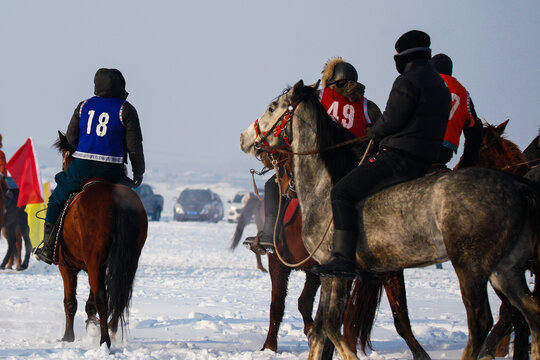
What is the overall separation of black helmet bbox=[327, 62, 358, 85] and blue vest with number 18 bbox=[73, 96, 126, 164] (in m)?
2.05

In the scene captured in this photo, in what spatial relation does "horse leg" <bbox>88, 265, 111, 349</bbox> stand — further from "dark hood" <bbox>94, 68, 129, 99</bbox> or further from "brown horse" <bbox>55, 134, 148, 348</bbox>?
"dark hood" <bbox>94, 68, 129, 99</bbox>

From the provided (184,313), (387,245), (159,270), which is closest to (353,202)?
(387,245)

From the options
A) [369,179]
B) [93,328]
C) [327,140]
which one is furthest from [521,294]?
[93,328]

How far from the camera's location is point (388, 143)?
206 inches

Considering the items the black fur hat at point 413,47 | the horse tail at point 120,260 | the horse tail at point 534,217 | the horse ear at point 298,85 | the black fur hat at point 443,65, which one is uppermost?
the black fur hat at point 443,65

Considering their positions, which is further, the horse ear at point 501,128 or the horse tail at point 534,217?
the horse ear at point 501,128

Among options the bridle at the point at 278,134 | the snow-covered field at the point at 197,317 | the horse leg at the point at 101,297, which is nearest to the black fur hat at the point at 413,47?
the bridle at the point at 278,134

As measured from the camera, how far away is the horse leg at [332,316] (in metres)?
5.26

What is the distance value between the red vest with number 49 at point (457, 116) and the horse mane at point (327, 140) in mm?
934

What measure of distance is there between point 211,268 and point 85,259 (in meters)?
9.54

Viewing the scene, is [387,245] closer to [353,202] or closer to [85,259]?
[353,202]

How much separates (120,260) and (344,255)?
2.22 m

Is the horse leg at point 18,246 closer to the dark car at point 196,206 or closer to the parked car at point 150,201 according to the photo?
the parked car at point 150,201

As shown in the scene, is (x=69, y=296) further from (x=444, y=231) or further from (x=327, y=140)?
(x=444, y=231)
